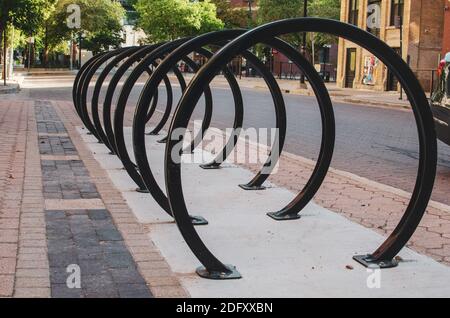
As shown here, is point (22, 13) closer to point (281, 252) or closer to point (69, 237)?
point (69, 237)

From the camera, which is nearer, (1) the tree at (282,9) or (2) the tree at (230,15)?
(1) the tree at (282,9)

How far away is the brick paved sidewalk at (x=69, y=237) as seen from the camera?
414cm

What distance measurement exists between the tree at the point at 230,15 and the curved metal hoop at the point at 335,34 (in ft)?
239

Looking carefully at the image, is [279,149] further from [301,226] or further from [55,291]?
[55,291]

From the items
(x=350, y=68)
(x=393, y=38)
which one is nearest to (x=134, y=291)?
(x=393, y=38)

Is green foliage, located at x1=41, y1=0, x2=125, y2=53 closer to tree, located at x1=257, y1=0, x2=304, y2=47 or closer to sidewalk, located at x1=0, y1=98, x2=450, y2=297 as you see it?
tree, located at x1=257, y1=0, x2=304, y2=47

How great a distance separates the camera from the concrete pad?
422 cm

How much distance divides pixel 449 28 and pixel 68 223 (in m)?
30.2

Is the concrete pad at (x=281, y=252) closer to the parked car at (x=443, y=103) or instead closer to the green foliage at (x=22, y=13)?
the parked car at (x=443, y=103)

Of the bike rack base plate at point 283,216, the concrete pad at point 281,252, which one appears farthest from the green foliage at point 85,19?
the bike rack base plate at point 283,216

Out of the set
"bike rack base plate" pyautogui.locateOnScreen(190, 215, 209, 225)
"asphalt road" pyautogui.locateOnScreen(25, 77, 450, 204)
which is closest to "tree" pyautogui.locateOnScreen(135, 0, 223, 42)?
"asphalt road" pyautogui.locateOnScreen(25, 77, 450, 204)

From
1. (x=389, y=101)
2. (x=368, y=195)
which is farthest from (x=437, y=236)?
(x=389, y=101)

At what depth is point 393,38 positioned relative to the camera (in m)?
37.0

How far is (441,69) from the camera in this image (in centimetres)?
926
